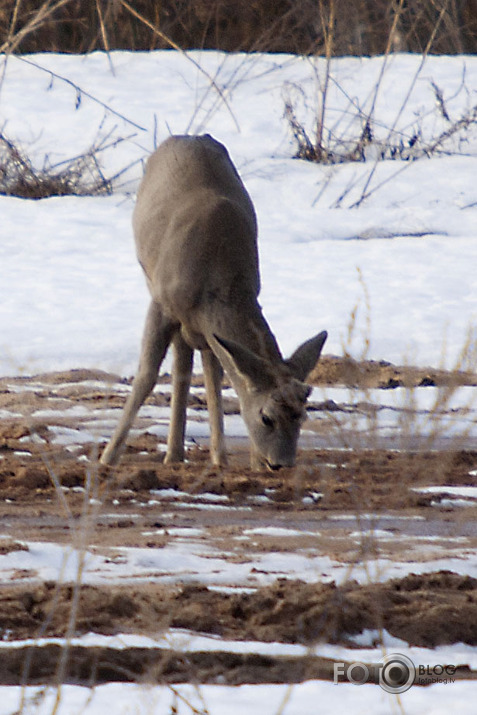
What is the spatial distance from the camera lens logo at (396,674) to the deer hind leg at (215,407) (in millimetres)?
3463

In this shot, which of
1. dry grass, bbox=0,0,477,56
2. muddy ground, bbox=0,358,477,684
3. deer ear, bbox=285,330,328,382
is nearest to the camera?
muddy ground, bbox=0,358,477,684

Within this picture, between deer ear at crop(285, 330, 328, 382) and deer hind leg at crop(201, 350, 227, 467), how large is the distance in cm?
78

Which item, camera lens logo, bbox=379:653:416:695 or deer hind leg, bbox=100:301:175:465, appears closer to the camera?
camera lens logo, bbox=379:653:416:695

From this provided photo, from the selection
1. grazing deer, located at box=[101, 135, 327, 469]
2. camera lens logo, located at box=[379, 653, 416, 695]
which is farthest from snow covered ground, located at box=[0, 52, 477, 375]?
camera lens logo, located at box=[379, 653, 416, 695]

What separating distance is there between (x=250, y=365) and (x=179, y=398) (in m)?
1.01

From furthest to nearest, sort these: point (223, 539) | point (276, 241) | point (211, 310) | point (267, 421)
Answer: point (276, 241)
point (211, 310)
point (267, 421)
point (223, 539)

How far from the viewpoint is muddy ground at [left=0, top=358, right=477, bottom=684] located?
3523mm

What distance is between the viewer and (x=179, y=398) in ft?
23.3

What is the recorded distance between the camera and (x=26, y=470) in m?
6.25

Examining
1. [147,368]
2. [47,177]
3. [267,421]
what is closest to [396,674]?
[267,421]

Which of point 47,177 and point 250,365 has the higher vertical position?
point 47,177

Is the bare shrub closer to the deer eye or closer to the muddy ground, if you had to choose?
the muddy ground

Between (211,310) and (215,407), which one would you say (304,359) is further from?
(215,407)

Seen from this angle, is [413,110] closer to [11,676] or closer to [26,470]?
[26,470]
